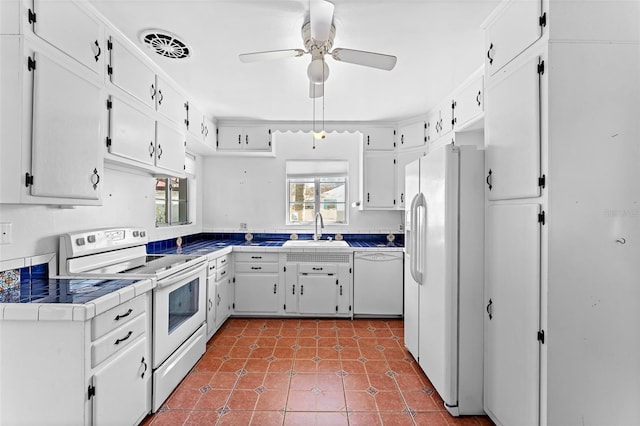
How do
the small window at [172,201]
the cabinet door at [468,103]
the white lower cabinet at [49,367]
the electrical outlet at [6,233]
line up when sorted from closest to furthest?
the white lower cabinet at [49,367], the electrical outlet at [6,233], the cabinet door at [468,103], the small window at [172,201]

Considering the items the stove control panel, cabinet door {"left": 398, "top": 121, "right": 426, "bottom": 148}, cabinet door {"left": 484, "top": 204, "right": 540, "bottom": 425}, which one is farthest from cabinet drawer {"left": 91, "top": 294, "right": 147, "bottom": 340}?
cabinet door {"left": 398, "top": 121, "right": 426, "bottom": 148}

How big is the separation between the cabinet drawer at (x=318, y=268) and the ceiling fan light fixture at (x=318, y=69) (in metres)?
2.18

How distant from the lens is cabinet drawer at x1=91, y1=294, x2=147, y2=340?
54.1 inches

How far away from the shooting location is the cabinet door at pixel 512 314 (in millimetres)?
1430

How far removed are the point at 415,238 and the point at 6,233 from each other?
2.58 metres

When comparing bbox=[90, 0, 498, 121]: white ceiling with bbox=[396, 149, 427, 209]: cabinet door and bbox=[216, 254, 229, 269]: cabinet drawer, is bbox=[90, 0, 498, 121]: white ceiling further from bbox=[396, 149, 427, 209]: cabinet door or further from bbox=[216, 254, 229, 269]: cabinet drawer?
bbox=[216, 254, 229, 269]: cabinet drawer

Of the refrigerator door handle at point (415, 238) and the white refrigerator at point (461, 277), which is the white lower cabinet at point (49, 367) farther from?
the refrigerator door handle at point (415, 238)

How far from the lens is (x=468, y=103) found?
2631 millimetres

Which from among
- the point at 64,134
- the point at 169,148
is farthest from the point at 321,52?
the point at 169,148

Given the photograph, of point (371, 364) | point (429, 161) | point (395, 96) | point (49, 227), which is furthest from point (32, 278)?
point (395, 96)

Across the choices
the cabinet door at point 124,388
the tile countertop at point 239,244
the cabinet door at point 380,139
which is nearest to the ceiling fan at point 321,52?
the cabinet door at point 124,388

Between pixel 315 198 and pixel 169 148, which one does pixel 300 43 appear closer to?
pixel 169 148

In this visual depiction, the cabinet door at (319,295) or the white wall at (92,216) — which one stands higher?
the white wall at (92,216)

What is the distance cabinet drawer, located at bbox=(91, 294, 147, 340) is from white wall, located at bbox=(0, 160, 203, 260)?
63 centimetres
